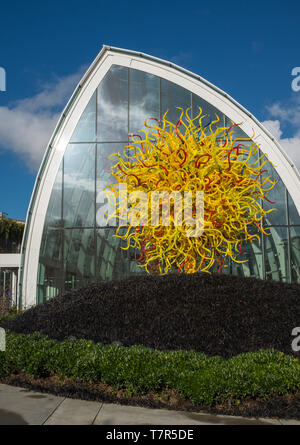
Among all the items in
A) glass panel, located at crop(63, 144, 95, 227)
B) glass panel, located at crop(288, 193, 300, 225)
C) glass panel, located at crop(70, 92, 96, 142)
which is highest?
glass panel, located at crop(70, 92, 96, 142)

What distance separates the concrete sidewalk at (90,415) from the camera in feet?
14.1

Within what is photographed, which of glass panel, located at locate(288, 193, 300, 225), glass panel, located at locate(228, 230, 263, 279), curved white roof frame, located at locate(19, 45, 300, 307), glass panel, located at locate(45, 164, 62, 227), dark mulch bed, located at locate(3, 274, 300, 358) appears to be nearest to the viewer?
dark mulch bed, located at locate(3, 274, 300, 358)

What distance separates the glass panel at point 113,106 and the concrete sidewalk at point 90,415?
10.7m

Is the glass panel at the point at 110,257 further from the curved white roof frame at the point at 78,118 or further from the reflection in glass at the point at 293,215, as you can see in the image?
the reflection in glass at the point at 293,215

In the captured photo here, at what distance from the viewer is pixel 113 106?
48.2 feet

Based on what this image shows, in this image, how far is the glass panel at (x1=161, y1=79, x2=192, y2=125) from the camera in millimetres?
14539

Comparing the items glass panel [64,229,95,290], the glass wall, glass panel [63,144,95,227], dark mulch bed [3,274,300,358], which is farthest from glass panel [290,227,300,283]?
glass panel [63,144,95,227]

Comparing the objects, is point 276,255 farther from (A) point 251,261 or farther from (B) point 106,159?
(B) point 106,159

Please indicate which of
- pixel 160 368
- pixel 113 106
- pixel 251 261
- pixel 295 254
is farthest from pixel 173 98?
pixel 160 368

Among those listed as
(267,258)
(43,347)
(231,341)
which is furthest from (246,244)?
(43,347)

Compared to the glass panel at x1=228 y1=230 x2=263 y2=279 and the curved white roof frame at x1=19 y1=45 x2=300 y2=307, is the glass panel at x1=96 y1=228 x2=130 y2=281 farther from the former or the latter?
the glass panel at x1=228 y1=230 x2=263 y2=279

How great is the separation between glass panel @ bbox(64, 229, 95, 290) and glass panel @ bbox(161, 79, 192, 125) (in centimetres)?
483
